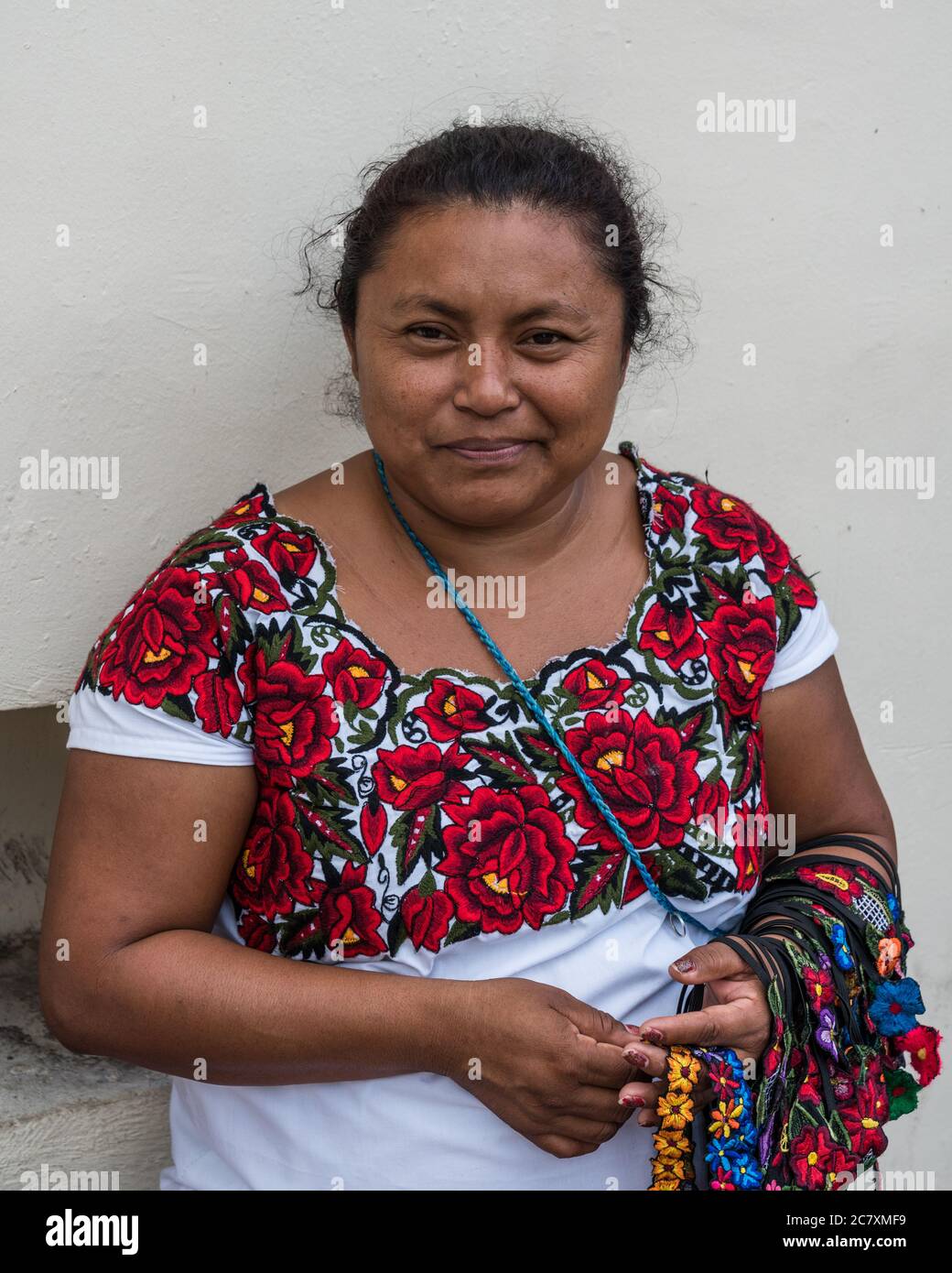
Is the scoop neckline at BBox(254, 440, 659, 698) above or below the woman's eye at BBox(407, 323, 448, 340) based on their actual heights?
below

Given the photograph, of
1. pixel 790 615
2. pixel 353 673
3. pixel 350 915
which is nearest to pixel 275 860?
pixel 350 915

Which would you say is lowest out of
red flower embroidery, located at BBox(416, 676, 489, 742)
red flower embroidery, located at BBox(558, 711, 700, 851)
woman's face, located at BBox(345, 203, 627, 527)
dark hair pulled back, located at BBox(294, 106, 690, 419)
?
red flower embroidery, located at BBox(558, 711, 700, 851)

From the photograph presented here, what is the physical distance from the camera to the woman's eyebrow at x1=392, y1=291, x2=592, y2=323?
169 cm

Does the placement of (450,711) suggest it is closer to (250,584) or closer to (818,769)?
(250,584)

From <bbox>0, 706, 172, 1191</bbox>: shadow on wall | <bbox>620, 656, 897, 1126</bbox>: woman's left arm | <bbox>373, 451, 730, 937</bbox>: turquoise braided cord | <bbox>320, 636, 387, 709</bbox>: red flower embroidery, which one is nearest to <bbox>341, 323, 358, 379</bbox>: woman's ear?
<bbox>373, 451, 730, 937</bbox>: turquoise braided cord

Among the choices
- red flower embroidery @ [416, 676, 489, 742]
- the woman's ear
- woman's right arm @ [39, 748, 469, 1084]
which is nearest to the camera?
woman's right arm @ [39, 748, 469, 1084]

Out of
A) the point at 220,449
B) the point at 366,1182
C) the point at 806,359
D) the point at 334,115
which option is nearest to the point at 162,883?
the point at 366,1182

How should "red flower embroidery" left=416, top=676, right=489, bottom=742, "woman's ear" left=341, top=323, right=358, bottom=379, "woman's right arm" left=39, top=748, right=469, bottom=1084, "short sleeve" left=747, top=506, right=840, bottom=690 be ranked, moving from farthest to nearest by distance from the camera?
"short sleeve" left=747, top=506, right=840, bottom=690
"woman's ear" left=341, top=323, right=358, bottom=379
"red flower embroidery" left=416, top=676, right=489, bottom=742
"woman's right arm" left=39, top=748, right=469, bottom=1084

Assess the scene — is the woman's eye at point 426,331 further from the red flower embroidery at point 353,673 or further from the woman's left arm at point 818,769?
the woman's left arm at point 818,769

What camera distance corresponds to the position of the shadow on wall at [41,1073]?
209cm

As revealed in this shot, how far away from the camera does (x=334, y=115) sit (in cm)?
211

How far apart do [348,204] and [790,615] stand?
891mm

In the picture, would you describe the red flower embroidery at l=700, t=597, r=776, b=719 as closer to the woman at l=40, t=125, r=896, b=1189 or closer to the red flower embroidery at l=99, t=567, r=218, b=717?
the woman at l=40, t=125, r=896, b=1189

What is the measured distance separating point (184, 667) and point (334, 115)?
0.92 meters
